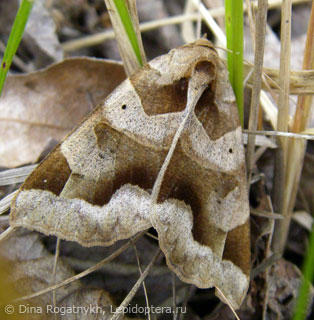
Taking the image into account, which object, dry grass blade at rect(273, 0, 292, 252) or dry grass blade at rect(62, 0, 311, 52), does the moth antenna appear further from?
dry grass blade at rect(62, 0, 311, 52)

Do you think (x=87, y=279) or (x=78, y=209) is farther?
(x=87, y=279)

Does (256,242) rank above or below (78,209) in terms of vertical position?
below

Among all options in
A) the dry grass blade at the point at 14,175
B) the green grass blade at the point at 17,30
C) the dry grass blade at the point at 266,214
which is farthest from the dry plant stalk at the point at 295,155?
the dry grass blade at the point at 14,175

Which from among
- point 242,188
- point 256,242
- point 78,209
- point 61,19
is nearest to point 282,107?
point 242,188

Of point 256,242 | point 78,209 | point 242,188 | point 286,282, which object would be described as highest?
point 78,209

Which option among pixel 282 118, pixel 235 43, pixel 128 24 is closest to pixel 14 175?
pixel 128 24

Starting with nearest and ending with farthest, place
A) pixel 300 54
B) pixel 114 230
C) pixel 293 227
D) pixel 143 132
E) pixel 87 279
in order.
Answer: pixel 114 230, pixel 143 132, pixel 87 279, pixel 293 227, pixel 300 54

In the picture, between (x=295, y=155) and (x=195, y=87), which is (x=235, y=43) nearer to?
(x=195, y=87)

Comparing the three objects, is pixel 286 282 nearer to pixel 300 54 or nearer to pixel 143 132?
pixel 143 132

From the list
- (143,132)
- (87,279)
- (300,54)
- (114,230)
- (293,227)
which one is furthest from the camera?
(300,54)
